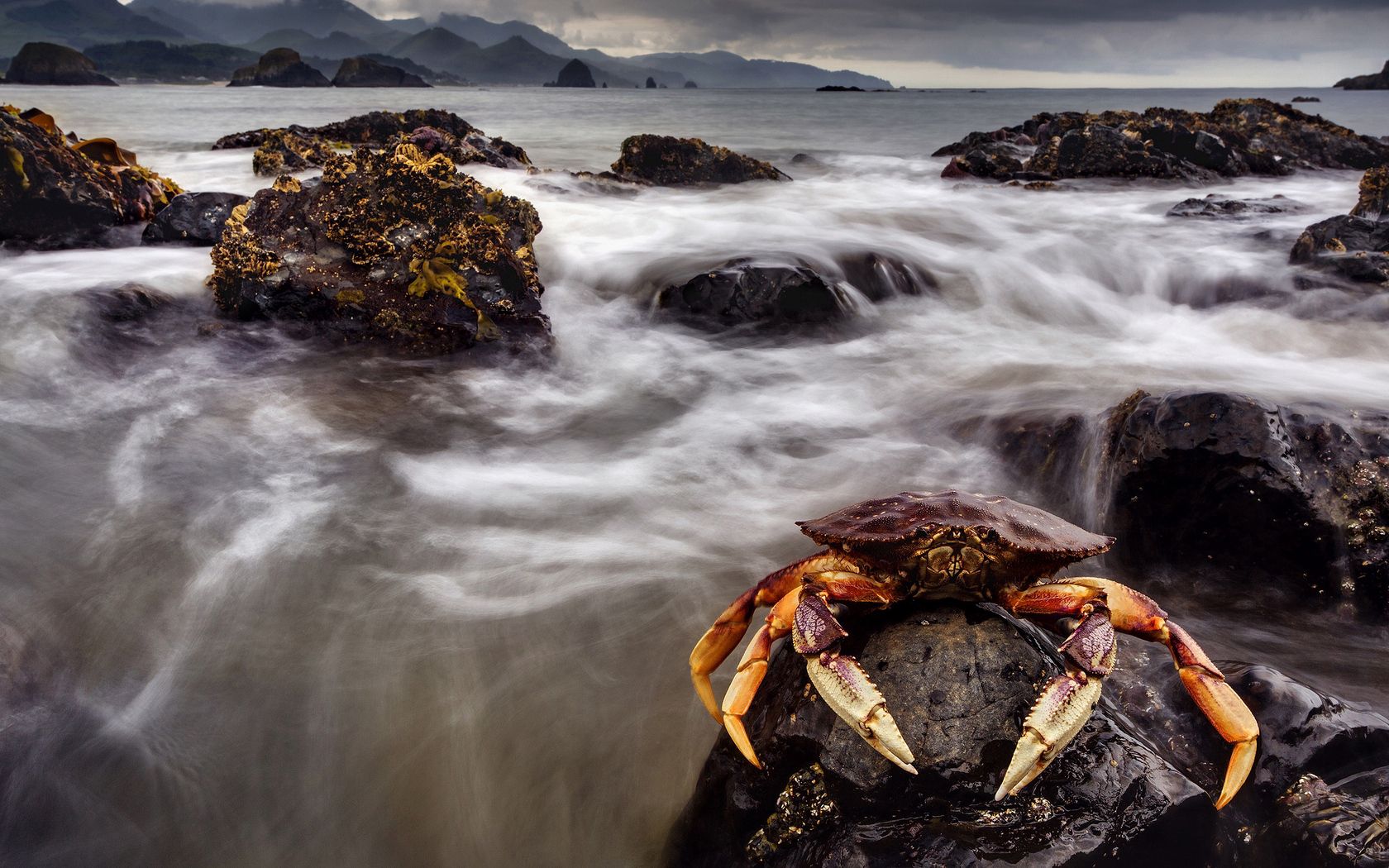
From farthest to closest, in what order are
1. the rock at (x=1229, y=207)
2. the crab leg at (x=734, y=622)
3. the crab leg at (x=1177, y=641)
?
the rock at (x=1229, y=207), the crab leg at (x=734, y=622), the crab leg at (x=1177, y=641)

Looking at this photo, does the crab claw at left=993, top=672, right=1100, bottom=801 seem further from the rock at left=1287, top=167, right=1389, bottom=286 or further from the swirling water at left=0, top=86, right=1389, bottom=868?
the rock at left=1287, top=167, right=1389, bottom=286

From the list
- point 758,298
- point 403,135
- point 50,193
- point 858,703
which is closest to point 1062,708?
point 858,703

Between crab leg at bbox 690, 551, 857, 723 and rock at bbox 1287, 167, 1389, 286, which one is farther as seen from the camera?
rock at bbox 1287, 167, 1389, 286

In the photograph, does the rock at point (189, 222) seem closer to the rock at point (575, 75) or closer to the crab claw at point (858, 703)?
the crab claw at point (858, 703)

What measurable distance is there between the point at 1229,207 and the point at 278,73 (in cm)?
12207

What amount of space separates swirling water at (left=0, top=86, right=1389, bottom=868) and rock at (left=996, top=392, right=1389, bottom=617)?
0.23 metres

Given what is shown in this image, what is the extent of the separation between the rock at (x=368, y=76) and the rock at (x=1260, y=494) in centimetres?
12218

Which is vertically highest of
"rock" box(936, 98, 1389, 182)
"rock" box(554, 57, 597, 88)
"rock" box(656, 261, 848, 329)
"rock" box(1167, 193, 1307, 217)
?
"rock" box(554, 57, 597, 88)

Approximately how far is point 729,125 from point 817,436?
130 feet

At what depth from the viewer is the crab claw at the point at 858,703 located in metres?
2.42

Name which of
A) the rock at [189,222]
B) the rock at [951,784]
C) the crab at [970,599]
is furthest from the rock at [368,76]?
the rock at [951,784]

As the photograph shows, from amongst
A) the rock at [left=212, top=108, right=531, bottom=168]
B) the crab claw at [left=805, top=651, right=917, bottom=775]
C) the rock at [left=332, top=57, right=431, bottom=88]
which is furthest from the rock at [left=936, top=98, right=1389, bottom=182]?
the rock at [left=332, top=57, right=431, bottom=88]

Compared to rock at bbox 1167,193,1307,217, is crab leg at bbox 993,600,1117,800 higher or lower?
lower

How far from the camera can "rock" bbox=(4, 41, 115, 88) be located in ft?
298
